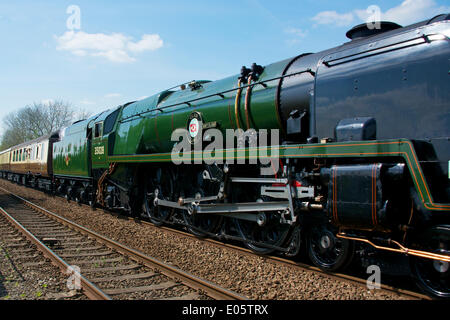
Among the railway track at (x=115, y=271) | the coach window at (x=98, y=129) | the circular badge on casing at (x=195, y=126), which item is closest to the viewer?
the railway track at (x=115, y=271)

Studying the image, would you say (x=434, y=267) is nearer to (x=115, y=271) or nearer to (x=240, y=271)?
(x=240, y=271)

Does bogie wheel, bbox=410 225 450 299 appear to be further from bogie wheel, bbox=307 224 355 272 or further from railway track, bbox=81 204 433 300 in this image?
bogie wheel, bbox=307 224 355 272

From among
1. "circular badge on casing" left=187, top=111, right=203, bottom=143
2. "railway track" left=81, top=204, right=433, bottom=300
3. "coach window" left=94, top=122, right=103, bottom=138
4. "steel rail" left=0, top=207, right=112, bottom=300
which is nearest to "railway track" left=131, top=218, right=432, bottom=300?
"railway track" left=81, top=204, right=433, bottom=300

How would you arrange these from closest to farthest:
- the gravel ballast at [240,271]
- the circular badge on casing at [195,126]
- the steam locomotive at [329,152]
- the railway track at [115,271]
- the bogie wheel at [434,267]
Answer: the bogie wheel at [434,267], the steam locomotive at [329,152], the gravel ballast at [240,271], the railway track at [115,271], the circular badge on casing at [195,126]

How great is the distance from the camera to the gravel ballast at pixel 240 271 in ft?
15.9

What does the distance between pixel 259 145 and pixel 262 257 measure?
2.07 meters

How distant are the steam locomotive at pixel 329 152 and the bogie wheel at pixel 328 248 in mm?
17

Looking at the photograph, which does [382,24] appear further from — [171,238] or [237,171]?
[171,238]

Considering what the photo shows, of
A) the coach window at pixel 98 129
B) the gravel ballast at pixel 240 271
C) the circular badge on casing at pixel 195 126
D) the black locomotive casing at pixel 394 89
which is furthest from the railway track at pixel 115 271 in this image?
the coach window at pixel 98 129

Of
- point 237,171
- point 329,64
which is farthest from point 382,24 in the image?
point 237,171

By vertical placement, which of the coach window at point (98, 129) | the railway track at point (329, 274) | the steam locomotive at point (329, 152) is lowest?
the railway track at point (329, 274)

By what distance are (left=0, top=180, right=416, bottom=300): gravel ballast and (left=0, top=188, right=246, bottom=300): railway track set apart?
1.27 feet

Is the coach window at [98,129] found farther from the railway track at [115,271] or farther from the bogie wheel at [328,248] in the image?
the bogie wheel at [328,248]

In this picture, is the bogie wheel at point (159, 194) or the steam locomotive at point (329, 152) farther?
the bogie wheel at point (159, 194)
